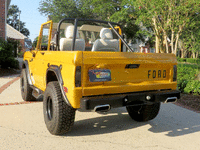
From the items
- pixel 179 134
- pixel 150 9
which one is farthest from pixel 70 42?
pixel 150 9

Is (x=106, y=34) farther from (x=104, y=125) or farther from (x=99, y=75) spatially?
(x=104, y=125)

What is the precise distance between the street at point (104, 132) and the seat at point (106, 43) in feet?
5.01

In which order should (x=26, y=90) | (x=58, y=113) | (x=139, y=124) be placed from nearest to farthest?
(x=58, y=113)
(x=139, y=124)
(x=26, y=90)

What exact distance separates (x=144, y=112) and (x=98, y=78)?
1.77m

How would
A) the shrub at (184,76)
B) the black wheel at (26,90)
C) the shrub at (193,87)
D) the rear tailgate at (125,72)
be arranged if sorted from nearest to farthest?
the rear tailgate at (125,72)
the black wheel at (26,90)
the shrub at (193,87)
the shrub at (184,76)

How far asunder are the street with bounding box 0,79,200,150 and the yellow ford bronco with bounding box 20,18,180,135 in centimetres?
27

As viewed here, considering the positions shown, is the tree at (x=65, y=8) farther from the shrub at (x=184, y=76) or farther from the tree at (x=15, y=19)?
the tree at (x=15, y=19)

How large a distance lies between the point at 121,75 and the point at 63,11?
848 inches

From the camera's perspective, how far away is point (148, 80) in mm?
3867

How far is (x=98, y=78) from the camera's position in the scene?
3316 mm

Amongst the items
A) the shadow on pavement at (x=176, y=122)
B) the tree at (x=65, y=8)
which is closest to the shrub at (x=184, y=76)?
the shadow on pavement at (x=176, y=122)

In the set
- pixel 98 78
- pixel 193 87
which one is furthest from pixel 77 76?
pixel 193 87

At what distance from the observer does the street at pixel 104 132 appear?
3.55 m

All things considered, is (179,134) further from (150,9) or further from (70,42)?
(150,9)
